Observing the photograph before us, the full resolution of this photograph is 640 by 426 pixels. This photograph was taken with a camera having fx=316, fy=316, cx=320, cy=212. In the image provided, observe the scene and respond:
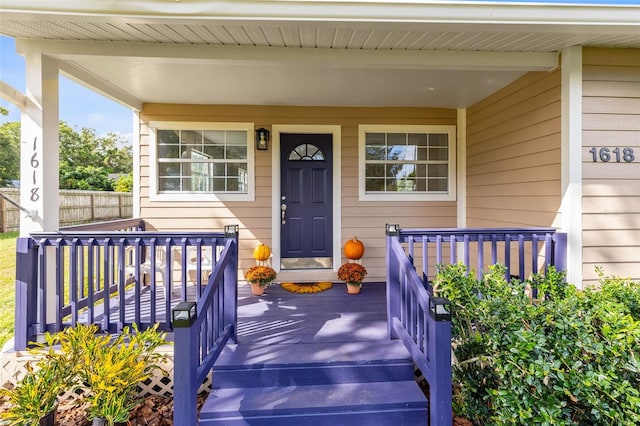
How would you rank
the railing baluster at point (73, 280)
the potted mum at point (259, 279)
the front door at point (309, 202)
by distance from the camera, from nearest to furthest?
the railing baluster at point (73, 280) < the potted mum at point (259, 279) < the front door at point (309, 202)

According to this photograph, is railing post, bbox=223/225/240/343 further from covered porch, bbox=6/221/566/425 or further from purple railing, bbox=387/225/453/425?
purple railing, bbox=387/225/453/425

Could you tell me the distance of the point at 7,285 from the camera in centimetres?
461

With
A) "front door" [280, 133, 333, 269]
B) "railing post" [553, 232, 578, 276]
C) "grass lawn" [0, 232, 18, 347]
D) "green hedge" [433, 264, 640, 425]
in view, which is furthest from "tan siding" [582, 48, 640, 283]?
"grass lawn" [0, 232, 18, 347]

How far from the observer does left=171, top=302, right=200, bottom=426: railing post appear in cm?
170

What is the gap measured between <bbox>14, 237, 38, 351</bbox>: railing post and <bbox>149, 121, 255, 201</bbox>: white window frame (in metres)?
1.84

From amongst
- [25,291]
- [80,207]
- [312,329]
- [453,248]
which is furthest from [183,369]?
[80,207]

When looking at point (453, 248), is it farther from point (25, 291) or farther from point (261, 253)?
point (25, 291)

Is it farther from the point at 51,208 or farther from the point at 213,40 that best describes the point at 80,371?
the point at 213,40

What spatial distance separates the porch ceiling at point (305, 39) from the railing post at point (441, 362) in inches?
77.7

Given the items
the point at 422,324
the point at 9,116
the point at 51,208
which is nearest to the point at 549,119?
the point at 422,324

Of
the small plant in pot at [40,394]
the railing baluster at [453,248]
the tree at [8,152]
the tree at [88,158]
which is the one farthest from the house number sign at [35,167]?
the tree at [88,158]

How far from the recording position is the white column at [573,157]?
2.65 meters

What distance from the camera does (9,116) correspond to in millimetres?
9992

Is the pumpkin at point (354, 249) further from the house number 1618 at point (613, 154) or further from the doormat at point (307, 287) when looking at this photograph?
the house number 1618 at point (613, 154)
